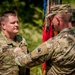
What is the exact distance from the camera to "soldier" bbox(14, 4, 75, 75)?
421cm

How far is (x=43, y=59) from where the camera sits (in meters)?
4.26

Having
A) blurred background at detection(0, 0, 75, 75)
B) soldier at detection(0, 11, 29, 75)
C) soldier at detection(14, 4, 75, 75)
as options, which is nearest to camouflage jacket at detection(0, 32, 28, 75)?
soldier at detection(0, 11, 29, 75)

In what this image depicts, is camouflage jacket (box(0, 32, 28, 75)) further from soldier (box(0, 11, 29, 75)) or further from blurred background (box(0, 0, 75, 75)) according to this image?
blurred background (box(0, 0, 75, 75))

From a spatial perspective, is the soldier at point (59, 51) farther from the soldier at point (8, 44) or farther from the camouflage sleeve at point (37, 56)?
the soldier at point (8, 44)

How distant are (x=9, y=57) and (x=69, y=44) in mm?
1047

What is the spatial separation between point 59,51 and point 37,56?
0.25 meters

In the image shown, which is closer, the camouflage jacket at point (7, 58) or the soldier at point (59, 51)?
the soldier at point (59, 51)

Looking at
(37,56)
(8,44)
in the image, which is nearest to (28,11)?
(8,44)

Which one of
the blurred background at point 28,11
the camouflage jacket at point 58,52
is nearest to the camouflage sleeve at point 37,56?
the camouflage jacket at point 58,52

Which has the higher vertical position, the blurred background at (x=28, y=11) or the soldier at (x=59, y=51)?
the soldier at (x=59, y=51)

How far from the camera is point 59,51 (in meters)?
4.21

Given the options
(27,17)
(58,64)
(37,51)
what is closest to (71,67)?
(58,64)

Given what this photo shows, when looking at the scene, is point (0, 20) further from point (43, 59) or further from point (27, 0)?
point (27, 0)

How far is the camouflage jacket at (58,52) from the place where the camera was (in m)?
4.21
